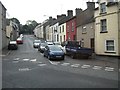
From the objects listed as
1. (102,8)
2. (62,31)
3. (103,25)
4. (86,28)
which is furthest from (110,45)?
(62,31)

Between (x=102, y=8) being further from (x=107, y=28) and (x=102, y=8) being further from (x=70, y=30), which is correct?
(x=70, y=30)

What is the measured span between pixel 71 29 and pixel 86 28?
11.6m

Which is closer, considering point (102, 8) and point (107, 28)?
point (107, 28)

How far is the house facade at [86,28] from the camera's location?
3903 cm

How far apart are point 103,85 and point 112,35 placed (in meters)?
19.6

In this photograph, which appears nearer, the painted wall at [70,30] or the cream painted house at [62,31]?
the painted wall at [70,30]

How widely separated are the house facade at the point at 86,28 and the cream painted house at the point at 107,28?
3.53m

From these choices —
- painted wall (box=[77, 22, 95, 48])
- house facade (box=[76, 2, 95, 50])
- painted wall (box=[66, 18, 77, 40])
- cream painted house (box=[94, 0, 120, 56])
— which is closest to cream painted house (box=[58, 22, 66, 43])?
painted wall (box=[66, 18, 77, 40])

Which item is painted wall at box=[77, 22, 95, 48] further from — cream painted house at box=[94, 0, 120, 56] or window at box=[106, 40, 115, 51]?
window at box=[106, 40, 115, 51]

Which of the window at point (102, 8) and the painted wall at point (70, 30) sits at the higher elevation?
the window at point (102, 8)

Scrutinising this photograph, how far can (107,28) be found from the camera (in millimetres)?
32656

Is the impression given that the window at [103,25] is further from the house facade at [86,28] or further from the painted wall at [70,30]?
the painted wall at [70,30]

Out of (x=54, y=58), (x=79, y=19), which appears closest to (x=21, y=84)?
(x=54, y=58)

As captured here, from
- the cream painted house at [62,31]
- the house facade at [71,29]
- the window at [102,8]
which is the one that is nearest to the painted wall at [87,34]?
the window at [102,8]
